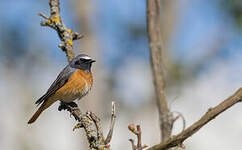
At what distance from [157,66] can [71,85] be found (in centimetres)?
199

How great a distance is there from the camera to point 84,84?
16.7 ft

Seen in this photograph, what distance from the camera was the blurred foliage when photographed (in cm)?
1199

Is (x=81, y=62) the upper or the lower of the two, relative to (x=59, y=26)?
lower

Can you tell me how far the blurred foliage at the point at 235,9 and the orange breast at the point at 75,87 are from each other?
25.9 ft

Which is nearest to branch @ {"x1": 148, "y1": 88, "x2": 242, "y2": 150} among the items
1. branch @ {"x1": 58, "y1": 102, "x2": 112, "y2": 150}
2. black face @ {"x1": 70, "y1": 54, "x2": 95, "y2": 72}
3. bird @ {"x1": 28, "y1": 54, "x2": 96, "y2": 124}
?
branch @ {"x1": 58, "y1": 102, "x2": 112, "y2": 150}

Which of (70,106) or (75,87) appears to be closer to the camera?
(70,106)

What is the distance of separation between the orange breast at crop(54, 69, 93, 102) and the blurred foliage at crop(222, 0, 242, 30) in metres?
7.89

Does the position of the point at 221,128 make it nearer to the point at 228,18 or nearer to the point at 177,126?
the point at 177,126

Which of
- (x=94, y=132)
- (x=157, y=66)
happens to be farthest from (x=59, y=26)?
(x=94, y=132)

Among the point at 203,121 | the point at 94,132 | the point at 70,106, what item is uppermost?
the point at 203,121

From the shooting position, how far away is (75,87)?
5.10 m

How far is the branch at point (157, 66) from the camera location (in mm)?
3322

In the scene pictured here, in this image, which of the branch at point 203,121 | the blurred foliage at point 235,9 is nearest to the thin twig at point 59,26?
the branch at point 203,121

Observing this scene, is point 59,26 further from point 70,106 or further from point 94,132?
point 94,132
